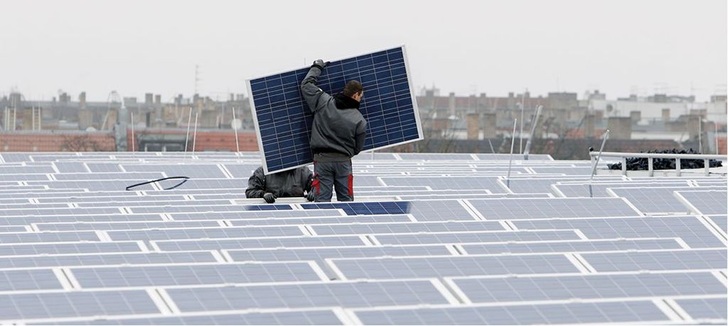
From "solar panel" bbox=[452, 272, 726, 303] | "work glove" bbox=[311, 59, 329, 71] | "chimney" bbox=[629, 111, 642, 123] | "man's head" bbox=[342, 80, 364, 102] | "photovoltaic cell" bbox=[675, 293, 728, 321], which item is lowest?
"photovoltaic cell" bbox=[675, 293, 728, 321]

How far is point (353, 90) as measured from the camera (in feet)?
55.9

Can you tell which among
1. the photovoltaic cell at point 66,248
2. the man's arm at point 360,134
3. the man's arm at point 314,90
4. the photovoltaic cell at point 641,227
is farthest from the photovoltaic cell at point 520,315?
the man's arm at point 314,90

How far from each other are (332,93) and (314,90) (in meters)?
0.62

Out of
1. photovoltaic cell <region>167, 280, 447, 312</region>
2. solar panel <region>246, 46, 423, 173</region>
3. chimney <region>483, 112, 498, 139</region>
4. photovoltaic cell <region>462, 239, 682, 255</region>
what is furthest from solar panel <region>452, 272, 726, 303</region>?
chimney <region>483, 112, 498, 139</region>

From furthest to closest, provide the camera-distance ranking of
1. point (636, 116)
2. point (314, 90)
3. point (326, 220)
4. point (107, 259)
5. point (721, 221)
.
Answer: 1. point (636, 116)
2. point (314, 90)
3. point (326, 220)
4. point (721, 221)
5. point (107, 259)

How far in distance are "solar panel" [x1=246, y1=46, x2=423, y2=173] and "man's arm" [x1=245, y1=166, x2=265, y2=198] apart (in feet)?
0.79

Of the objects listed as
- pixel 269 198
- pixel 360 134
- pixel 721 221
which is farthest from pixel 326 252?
pixel 360 134

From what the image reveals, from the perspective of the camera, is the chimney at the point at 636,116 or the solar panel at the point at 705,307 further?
the chimney at the point at 636,116

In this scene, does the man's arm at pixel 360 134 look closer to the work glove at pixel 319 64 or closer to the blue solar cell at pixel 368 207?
the work glove at pixel 319 64

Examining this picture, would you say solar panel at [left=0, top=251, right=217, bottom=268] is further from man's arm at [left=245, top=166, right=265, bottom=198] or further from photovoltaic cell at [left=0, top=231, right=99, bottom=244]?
man's arm at [left=245, top=166, right=265, bottom=198]

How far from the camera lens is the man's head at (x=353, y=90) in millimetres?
A: 17000

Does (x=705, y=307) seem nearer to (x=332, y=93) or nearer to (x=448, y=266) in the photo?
(x=448, y=266)

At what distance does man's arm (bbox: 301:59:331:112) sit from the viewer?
1738cm

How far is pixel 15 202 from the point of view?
20.1m
